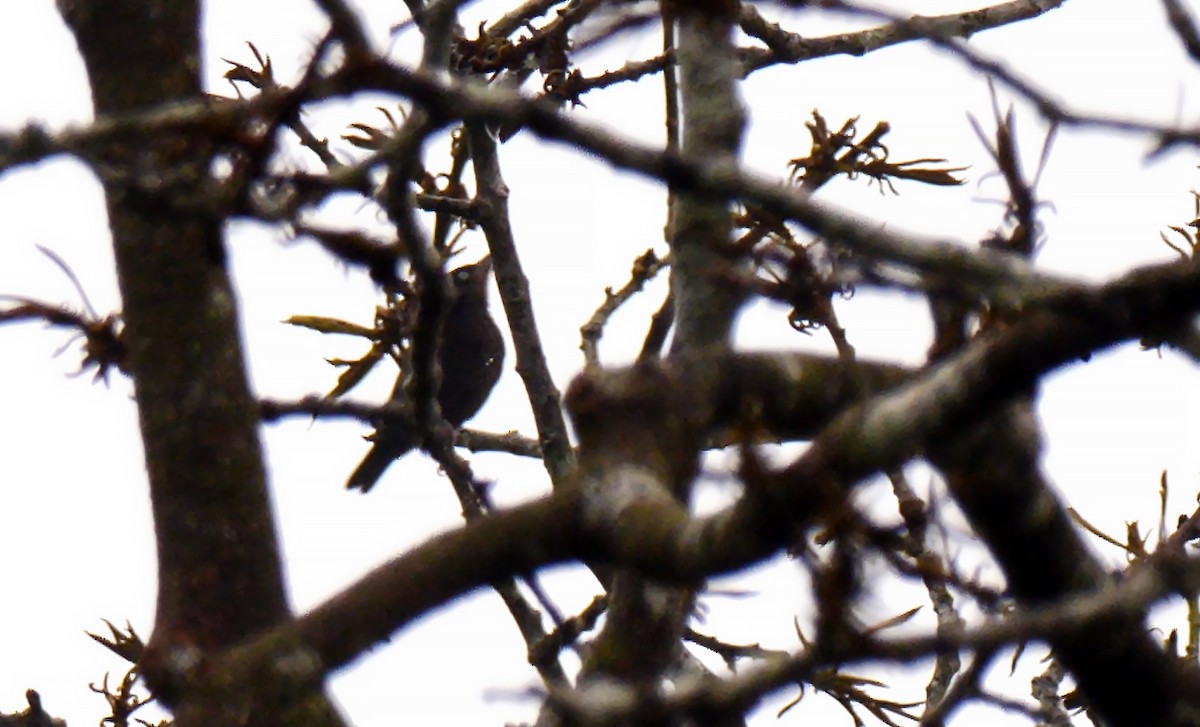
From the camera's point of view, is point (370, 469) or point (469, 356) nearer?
point (469, 356)

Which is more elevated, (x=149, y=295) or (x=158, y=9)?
(x=158, y=9)

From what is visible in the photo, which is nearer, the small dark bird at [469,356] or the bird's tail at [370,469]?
the small dark bird at [469,356]

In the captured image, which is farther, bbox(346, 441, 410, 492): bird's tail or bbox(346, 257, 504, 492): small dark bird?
bbox(346, 441, 410, 492): bird's tail

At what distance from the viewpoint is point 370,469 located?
10.2 metres

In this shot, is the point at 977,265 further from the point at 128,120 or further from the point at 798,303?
the point at 128,120

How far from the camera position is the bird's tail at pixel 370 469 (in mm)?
10102

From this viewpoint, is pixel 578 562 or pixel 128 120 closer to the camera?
pixel 128 120

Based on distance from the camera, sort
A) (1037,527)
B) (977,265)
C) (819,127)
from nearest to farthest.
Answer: (977,265)
(1037,527)
(819,127)

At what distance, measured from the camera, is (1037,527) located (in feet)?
8.43

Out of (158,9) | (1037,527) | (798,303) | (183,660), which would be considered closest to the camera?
(798,303)

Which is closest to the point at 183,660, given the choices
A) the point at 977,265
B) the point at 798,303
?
the point at 798,303

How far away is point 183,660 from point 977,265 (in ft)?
5.53

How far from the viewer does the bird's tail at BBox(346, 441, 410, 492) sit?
1010 centimetres

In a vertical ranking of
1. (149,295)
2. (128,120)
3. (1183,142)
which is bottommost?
(1183,142)
